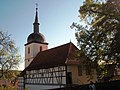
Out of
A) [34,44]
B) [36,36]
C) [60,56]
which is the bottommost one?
[60,56]

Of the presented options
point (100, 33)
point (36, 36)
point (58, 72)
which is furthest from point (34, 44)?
point (100, 33)

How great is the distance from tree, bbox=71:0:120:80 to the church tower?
22515 mm

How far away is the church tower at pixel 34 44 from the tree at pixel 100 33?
2252 cm

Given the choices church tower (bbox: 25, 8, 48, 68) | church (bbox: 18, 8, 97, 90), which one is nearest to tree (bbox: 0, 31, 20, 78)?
church (bbox: 18, 8, 97, 90)

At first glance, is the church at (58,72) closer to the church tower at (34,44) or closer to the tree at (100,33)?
the tree at (100,33)

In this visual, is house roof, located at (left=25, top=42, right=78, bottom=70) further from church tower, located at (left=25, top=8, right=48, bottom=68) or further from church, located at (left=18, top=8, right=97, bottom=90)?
church tower, located at (left=25, top=8, right=48, bottom=68)

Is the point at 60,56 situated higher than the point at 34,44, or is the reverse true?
the point at 34,44

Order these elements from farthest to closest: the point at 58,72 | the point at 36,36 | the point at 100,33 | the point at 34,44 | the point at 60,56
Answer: the point at 36,36, the point at 34,44, the point at 60,56, the point at 58,72, the point at 100,33

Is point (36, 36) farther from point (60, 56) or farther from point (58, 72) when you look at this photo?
point (58, 72)

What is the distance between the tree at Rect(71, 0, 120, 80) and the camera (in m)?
17.3

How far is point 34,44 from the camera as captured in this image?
42.3 metres

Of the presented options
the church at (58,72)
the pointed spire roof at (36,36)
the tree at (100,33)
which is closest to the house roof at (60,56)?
the church at (58,72)

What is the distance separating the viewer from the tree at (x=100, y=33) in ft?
56.7

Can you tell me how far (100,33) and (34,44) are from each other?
25.1 meters
